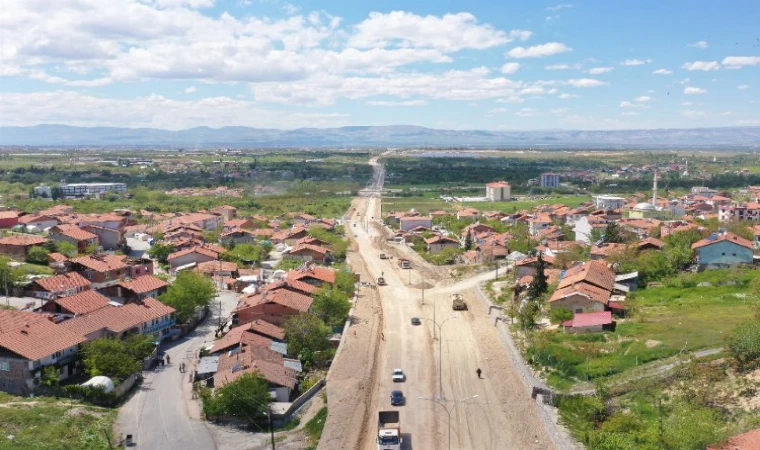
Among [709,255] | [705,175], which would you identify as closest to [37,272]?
[709,255]

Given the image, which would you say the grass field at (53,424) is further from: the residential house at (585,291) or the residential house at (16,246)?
the residential house at (16,246)

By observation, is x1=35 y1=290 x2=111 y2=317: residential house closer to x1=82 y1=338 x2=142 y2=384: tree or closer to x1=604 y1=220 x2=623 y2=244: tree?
x1=82 y1=338 x2=142 y2=384: tree

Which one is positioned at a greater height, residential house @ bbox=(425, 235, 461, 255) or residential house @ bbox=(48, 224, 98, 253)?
residential house @ bbox=(48, 224, 98, 253)

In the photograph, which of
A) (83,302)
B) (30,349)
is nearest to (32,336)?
(30,349)

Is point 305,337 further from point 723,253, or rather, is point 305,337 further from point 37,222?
point 37,222

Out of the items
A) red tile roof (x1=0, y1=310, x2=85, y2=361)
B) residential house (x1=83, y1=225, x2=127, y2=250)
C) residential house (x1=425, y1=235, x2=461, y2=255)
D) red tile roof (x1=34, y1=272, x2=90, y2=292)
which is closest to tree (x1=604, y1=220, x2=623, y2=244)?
residential house (x1=425, y1=235, x2=461, y2=255)
